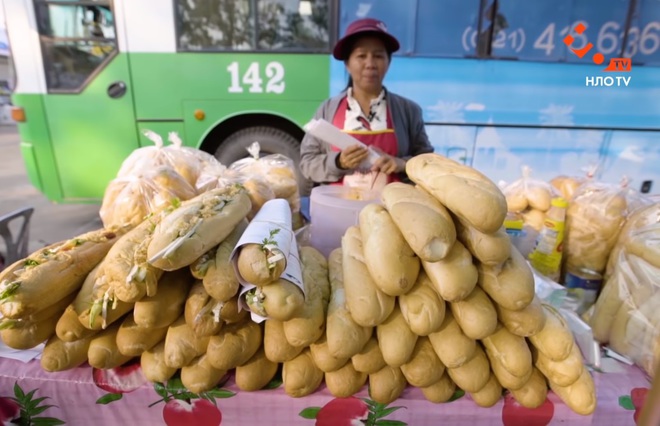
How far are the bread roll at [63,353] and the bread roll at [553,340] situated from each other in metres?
1.26

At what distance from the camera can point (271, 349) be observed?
36.7 inches

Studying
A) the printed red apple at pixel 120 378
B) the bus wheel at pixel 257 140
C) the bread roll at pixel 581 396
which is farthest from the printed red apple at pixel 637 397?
the bus wheel at pixel 257 140

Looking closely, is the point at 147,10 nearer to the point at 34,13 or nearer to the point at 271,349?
the point at 34,13

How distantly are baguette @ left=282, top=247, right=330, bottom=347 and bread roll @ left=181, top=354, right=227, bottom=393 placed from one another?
25cm

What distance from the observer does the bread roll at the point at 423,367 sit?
0.93 metres

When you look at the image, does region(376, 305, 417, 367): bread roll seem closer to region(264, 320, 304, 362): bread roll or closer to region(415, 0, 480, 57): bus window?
region(264, 320, 304, 362): bread roll

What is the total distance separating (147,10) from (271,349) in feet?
12.4

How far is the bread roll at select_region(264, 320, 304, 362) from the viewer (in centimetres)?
93

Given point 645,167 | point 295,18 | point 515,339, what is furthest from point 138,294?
point 645,167

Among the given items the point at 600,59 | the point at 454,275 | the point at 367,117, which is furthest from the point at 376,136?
the point at 600,59

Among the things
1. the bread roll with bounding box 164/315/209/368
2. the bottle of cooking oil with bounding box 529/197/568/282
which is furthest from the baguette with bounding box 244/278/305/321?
the bottle of cooking oil with bounding box 529/197/568/282

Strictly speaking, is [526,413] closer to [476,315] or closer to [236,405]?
[476,315]

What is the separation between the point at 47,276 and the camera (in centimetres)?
91

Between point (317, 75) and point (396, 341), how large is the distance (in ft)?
11.2
